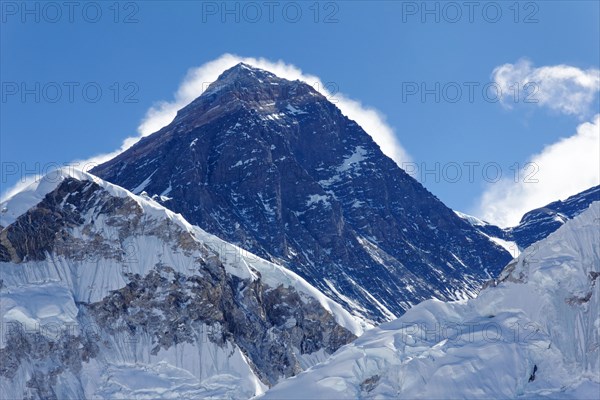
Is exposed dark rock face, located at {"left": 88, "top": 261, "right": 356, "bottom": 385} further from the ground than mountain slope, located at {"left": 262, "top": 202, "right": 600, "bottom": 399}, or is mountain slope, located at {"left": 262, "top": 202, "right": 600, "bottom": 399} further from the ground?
exposed dark rock face, located at {"left": 88, "top": 261, "right": 356, "bottom": 385}

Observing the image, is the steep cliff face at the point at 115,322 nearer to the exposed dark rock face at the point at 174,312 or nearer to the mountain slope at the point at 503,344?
the exposed dark rock face at the point at 174,312

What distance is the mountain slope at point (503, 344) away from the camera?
12444 centimetres

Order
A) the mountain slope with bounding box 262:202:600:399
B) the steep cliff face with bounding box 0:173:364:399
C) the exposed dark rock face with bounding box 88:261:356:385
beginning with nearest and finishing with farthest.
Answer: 1. the mountain slope with bounding box 262:202:600:399
2. the steep cliff face with bounding box 0:173:364:399
3. the exposed dark rock face with bounding box 88:261:356:385

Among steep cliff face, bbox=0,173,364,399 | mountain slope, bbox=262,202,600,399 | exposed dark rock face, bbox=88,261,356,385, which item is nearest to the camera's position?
mountain slope, bbox=262,202,600,399

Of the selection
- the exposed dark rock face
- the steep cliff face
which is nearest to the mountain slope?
the steep cliff face

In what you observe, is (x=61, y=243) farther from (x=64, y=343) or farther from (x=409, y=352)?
(x=409, y=352)

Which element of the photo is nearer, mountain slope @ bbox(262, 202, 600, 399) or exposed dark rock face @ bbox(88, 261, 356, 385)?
mountain slope @ bbox(262, 202, 600, 399)

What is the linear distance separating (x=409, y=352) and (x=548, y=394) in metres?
16.9

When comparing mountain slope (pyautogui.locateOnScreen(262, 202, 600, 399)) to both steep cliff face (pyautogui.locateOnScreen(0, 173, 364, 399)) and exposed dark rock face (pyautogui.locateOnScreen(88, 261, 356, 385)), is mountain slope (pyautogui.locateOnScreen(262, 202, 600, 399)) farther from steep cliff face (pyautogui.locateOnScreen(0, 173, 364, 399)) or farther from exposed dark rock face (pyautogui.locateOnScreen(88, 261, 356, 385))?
exposed dark rock face (pyautogui.locateOnScreen(88, 261, 356, 385))

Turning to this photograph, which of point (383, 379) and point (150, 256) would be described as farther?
point (150, 256)

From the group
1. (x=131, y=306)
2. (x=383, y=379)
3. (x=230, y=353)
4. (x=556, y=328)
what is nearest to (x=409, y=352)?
(x=383, y=379)

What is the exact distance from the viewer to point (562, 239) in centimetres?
13775

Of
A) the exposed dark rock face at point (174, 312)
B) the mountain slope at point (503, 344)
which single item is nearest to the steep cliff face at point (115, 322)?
the exposed dark rock face at point (174, 312)

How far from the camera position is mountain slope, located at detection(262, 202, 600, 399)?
124m
